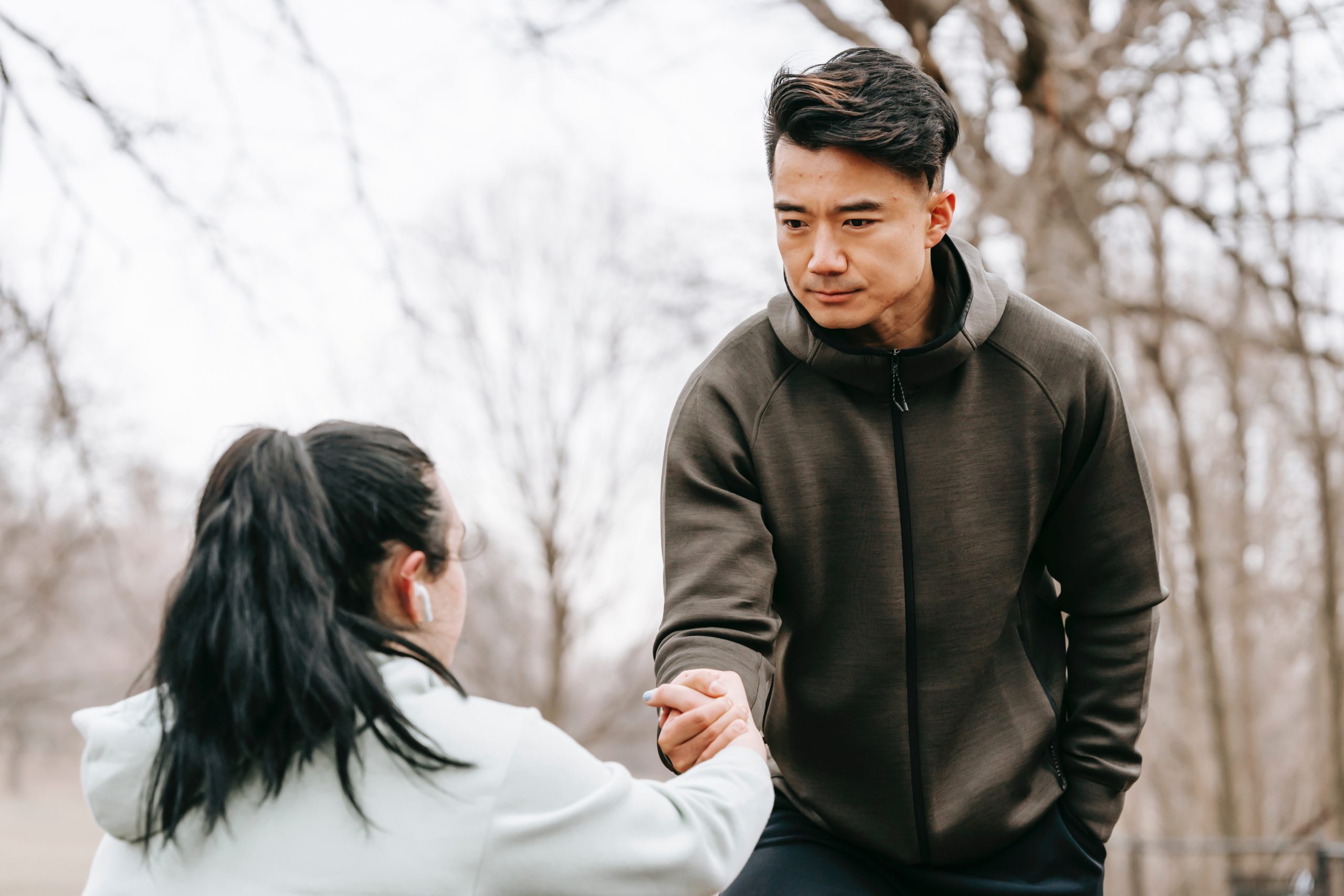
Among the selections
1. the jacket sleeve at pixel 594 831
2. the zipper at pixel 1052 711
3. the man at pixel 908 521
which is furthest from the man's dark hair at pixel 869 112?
the jacket sleeve at pixel 594 831

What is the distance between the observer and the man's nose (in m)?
2.21

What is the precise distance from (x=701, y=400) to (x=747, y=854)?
2.89ft

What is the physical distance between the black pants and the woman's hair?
0.92 metres

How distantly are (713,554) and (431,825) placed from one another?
77 centimetres

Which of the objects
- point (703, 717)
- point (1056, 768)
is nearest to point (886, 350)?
point (703, 717)

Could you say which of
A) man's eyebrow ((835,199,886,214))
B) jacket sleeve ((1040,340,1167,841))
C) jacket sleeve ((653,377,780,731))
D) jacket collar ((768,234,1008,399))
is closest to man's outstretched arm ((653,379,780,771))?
jacket sleeve ((653,377,780,731))

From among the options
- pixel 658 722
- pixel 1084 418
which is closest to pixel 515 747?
pixel 658 722

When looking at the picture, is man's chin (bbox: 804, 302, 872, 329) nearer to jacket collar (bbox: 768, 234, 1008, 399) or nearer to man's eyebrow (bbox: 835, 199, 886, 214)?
Result: jacket collar (bbox: 768, 234, 1008, 399)

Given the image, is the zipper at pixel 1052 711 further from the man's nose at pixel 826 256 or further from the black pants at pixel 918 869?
the man's nose at pixel 826 256

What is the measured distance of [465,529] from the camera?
2072mm

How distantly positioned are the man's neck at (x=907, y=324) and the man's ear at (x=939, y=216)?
6cm

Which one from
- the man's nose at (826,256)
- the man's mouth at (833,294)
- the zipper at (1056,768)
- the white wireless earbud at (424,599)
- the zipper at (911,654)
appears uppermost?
the man's nose at (826,256)

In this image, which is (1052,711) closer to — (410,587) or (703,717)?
(703,717)

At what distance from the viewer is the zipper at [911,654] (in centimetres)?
237
